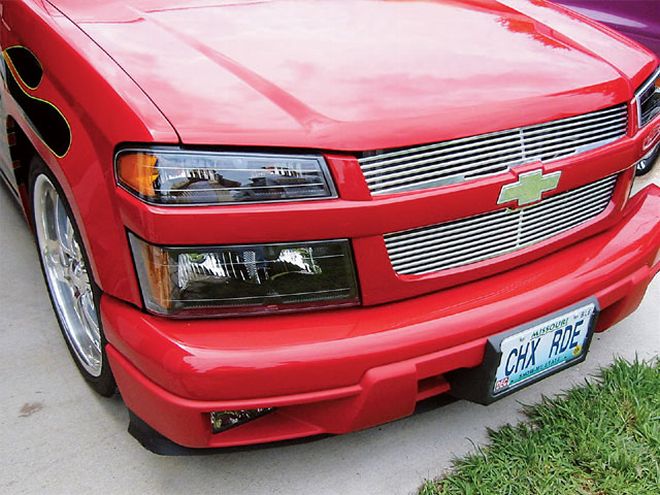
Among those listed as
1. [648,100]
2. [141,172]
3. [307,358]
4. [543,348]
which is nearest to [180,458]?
[307,358]

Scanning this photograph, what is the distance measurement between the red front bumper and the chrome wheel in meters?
0.54

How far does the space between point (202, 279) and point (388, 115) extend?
1.92 feet

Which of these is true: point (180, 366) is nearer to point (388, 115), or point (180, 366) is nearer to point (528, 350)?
point (388, 115)

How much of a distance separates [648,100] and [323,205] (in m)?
1.29

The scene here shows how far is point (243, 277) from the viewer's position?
1.58 m

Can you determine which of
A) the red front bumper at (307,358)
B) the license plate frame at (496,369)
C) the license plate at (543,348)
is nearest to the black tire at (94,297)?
the red front bumper at (307,358)

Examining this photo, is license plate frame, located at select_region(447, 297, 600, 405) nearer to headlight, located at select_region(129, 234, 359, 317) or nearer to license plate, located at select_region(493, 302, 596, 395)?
license plate, located at select_region(493, 302, 596, 395)

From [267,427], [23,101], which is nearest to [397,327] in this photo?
[267,427]

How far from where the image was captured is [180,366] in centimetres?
150

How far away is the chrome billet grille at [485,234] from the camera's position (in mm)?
1674

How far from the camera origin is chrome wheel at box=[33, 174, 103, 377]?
2.21 m

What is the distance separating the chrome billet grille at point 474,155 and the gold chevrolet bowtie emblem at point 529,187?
44 mm

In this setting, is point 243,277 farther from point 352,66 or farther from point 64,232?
point 64,232

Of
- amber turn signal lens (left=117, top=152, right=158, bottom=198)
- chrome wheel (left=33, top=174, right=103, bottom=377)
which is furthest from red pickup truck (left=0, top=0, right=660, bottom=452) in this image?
chrome wheel (left=33, top=174, right=103, bottom=377)
